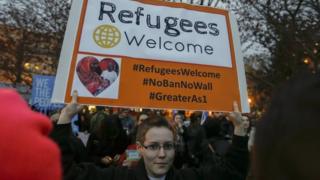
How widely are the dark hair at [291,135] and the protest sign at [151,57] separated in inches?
98.8

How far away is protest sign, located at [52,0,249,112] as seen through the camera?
383 cm

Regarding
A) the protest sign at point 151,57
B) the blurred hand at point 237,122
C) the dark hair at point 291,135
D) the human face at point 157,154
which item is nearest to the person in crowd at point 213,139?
the protest sign at point 151,57

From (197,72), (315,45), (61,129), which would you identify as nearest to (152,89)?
(197,72)

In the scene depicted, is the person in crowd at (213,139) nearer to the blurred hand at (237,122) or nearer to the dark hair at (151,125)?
the blurred hand at (237,122)

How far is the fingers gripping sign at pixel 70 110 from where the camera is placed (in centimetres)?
326

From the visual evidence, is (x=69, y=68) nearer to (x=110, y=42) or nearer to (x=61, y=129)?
(x=110, y=42)

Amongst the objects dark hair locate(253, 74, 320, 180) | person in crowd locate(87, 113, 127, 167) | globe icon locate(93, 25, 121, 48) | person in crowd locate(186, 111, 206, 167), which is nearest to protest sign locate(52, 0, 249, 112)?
globe icon locate(93, 25, 121, 48)

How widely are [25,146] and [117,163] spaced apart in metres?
5.90

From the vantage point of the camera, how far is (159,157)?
3.48m

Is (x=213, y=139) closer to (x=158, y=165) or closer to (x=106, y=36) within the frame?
(x=106, y=36)

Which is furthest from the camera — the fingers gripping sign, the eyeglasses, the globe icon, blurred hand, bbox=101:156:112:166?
blurred hand, bbox=101:156:112:166

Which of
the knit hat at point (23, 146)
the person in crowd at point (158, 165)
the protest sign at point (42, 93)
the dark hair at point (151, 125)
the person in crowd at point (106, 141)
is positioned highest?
the protest sign at point (42, 93)

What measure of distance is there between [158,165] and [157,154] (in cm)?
7

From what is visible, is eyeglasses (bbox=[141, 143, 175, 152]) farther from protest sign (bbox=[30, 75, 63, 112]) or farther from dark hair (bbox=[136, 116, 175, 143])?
protest sign (bbox=[30, 75, 63, 112])
